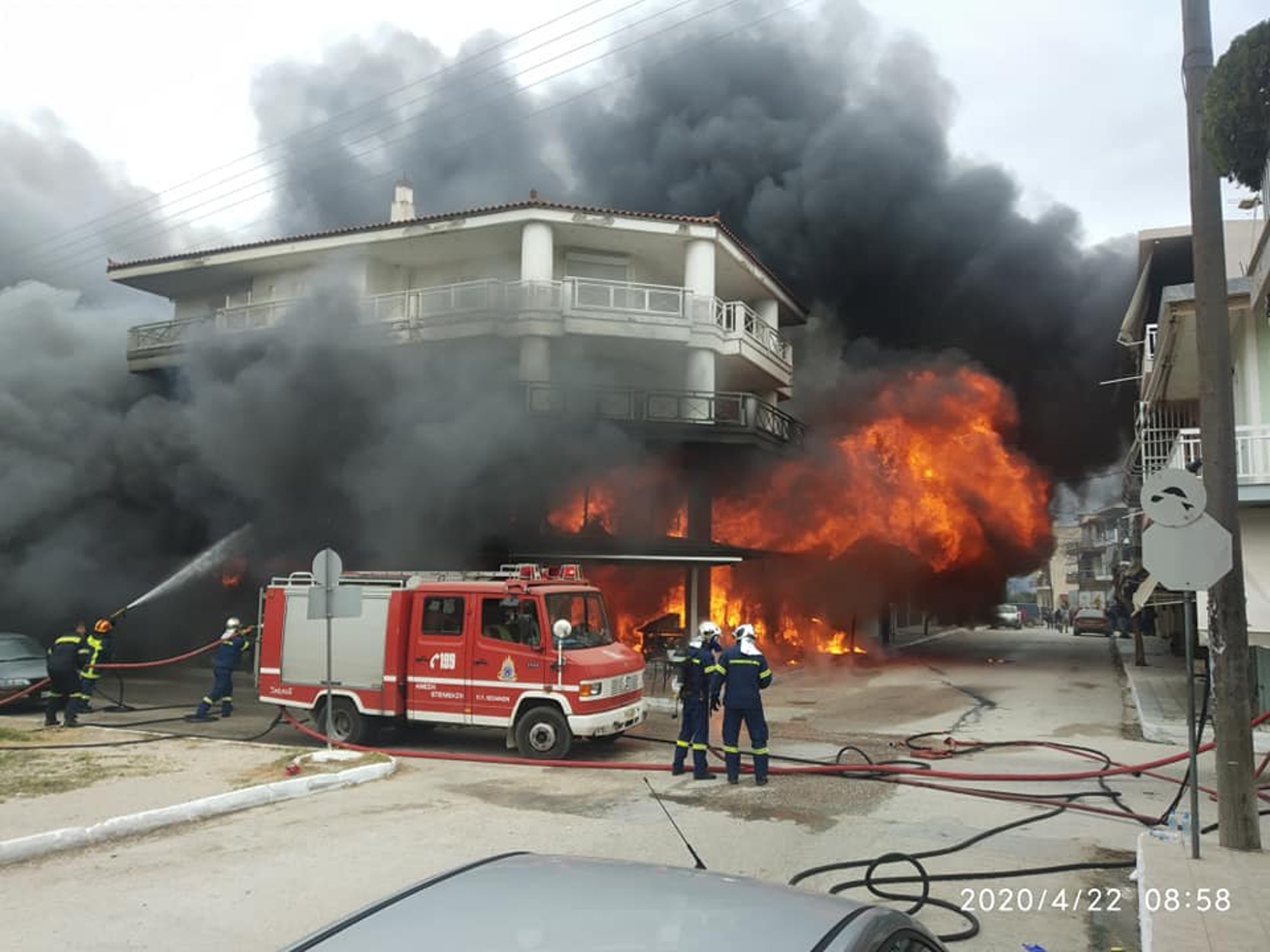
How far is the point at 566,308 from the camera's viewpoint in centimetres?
2103

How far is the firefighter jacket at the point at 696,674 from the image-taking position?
9570mm

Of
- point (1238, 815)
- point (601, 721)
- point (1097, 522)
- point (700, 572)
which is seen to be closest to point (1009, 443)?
point (700, 572)

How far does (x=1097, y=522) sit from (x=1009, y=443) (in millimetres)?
43722

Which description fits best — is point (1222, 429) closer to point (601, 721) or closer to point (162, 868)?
point (601, 721)

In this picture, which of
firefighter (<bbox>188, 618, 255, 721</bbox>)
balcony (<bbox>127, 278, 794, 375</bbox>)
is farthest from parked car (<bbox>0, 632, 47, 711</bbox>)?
balcony (<bbox>127, 278, 794, 375</bbox>)

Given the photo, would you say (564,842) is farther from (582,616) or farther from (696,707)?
(582,616)

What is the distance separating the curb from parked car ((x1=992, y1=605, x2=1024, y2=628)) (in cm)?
3639

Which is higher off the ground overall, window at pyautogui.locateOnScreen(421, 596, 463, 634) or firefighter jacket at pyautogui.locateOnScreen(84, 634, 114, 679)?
window at pyautogui.locateOnScreen(421, 596, 463, 634)

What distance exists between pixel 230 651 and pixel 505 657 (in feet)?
16.9

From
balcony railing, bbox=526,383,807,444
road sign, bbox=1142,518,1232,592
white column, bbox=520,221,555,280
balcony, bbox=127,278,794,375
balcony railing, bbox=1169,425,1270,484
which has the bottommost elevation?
road sign, bbox=1142,518,1232,592

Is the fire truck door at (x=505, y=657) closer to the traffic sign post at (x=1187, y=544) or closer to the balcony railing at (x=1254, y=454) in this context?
the traffic sign post at (x=1187, y=544)

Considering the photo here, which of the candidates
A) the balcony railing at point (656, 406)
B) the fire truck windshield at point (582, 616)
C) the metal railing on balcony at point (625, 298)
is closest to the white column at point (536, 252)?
the metal railing on balcony at point (625, 298)

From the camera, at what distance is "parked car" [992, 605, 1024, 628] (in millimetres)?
41569

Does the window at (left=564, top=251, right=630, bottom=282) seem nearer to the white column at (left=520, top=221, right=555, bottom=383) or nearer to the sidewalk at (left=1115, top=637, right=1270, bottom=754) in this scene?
the white column at (left=520, top=221, right=555, bottom=383)
